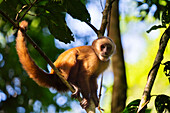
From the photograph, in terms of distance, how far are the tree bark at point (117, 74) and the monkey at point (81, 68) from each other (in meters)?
0.42

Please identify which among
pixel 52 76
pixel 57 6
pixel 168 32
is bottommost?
pixel 168 32

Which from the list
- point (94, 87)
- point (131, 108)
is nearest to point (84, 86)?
point (94, 87)

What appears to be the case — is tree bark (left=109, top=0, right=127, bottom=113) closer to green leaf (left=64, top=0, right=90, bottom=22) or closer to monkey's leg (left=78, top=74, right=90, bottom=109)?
monkey's leg (left=78, top=74, right=90, bottom=109)

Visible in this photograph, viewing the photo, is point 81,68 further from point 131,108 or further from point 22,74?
point 22,74

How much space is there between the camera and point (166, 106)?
2.58 meters

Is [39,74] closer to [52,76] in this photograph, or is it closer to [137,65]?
[52,76]

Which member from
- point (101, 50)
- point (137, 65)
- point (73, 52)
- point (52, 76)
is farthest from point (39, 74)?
point (137, 65)

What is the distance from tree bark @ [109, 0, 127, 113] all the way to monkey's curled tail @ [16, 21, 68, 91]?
1.09 m

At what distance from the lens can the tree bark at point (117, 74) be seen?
4.69m

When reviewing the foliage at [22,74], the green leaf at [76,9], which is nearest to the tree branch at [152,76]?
the green leaf at [76,9]

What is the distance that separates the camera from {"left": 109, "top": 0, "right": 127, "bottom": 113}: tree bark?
469 cm

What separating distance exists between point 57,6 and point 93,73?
1.93m

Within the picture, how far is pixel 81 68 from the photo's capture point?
4457 millimetres

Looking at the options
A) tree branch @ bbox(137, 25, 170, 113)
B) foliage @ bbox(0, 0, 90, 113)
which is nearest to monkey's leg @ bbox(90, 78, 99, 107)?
tree branch @ bbox(137, 25, 170, 113)
